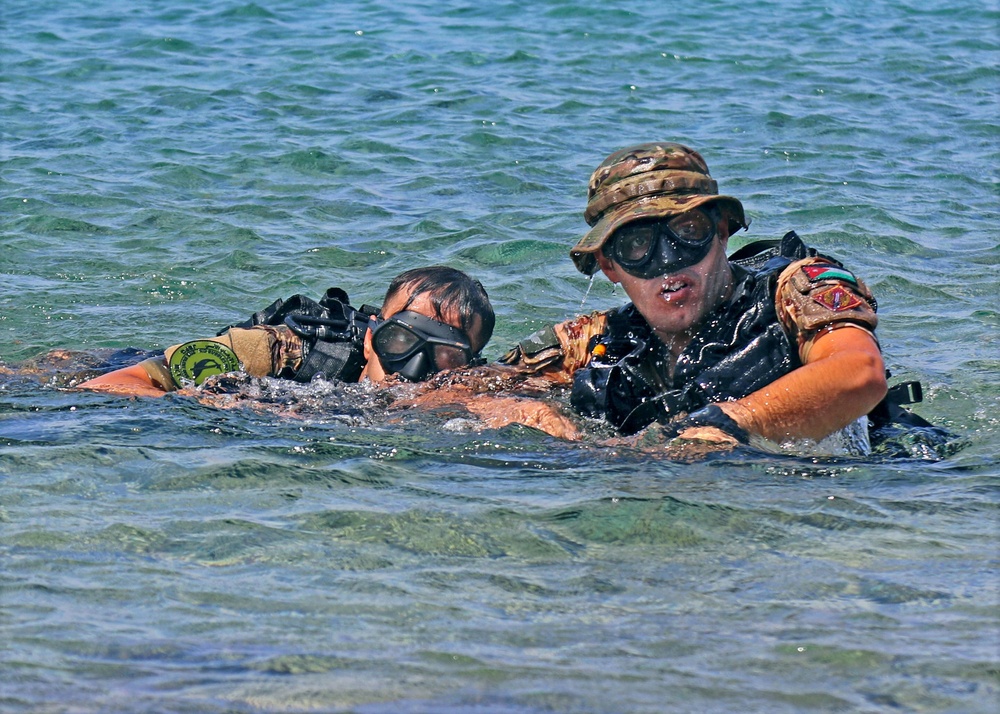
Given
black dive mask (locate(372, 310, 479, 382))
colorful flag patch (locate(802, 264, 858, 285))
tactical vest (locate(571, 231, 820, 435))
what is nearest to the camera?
colorful flag patch (locate(802, 264, 858, 285))

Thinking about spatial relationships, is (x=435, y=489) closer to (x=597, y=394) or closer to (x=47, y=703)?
(x=597, y=394)

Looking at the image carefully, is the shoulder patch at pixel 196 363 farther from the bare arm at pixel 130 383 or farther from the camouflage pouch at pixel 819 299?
the camouflage pouch at pixel 819 299

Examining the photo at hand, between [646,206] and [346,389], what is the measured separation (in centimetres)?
171

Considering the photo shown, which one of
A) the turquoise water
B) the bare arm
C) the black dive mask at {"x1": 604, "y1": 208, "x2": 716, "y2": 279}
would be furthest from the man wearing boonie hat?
the bare arm

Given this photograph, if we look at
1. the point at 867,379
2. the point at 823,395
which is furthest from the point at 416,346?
the point at 867,379

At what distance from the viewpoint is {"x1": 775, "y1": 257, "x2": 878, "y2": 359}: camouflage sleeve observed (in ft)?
15.6

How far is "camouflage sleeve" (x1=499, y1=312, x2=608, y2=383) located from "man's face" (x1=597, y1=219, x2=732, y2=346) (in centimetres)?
Result: 50

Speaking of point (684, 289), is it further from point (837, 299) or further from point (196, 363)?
point (196, 363)

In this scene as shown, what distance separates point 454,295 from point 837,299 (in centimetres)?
193

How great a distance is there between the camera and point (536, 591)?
149 inches

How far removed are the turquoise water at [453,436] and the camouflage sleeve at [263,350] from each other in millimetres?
195

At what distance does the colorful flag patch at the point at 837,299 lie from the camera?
4754 mm

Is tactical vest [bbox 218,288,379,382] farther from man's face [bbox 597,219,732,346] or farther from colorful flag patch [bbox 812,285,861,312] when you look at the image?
colorful flag patch [bbox 812,285,861,312]

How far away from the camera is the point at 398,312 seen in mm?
6023
